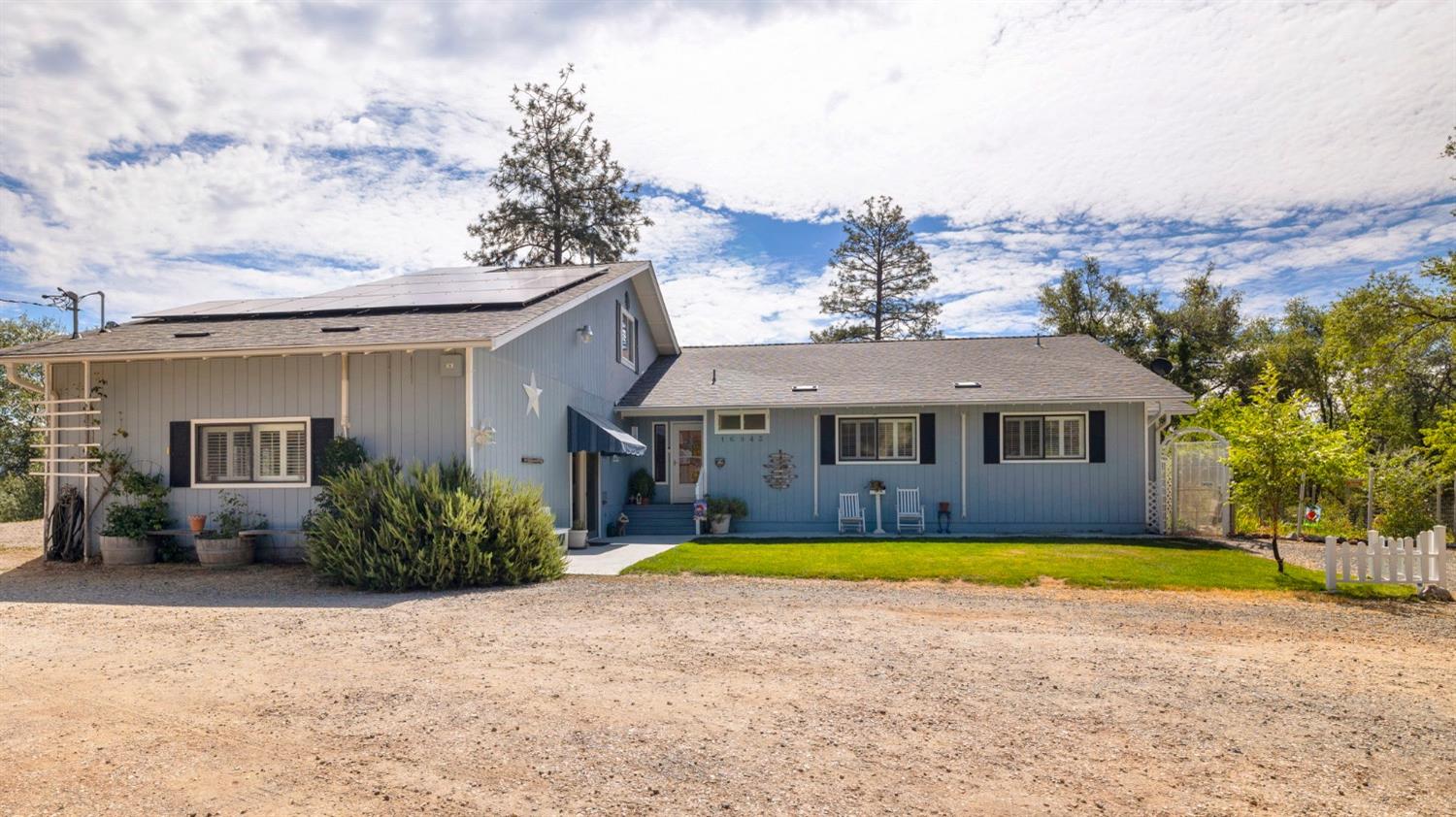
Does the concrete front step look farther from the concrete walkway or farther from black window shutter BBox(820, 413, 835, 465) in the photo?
black window shutter BBox(820, 413, 835, 465)

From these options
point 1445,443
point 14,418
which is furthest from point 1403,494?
point 14,418

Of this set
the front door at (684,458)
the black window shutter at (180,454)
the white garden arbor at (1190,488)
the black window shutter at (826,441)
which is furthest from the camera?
the front door at (684,458)

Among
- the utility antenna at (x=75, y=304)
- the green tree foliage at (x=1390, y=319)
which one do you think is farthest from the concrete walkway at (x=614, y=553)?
the green tree foliage at (x=1390, y=319)

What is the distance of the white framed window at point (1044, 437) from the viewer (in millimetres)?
16766

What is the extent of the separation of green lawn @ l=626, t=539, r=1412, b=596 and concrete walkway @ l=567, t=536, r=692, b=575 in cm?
33

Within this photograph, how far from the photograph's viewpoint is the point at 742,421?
17828 mm

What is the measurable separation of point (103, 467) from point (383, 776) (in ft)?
36.3

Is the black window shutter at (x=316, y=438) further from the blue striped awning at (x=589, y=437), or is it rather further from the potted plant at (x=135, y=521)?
the blue striped awning at (x=589, y=437)

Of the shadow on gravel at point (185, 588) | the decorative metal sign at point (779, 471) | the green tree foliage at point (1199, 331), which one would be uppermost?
the green tree foliage at point (1199, 331)

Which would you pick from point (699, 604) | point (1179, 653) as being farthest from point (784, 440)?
point (1179, 653)

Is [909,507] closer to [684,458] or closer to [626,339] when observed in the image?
[684,458]

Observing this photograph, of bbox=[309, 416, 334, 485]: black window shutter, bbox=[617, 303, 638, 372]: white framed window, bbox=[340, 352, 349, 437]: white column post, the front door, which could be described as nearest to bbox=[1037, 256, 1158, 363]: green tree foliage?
the front door

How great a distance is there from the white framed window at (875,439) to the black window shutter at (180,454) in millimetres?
11319

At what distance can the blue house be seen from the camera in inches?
456
